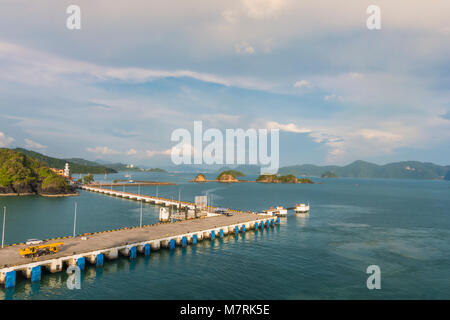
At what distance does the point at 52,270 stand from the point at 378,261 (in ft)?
169

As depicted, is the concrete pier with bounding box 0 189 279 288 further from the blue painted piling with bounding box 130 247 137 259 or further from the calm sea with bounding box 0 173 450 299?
the calm sea with bounding box 0 173 450 299

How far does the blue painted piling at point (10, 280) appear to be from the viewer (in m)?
32.7

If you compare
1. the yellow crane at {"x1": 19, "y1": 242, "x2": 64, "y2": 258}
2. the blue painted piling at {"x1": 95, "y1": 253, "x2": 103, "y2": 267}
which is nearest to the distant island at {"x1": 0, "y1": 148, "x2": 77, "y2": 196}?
the yellow crane at {"x1": 19, "y1": 242, "x2": 64, "y2": 258}

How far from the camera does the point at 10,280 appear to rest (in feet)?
108

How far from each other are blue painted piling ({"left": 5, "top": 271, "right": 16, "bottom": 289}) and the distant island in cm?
12167

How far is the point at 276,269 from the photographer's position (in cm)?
4334

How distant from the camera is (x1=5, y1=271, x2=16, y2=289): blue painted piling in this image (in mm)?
32706

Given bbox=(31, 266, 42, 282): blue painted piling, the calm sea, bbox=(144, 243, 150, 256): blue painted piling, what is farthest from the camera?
bbox=(144, 243, 150, 256): blue painted piling

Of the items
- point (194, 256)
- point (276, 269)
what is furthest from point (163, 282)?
point (276, 269)

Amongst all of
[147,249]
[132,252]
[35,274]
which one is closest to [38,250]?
[35,274]

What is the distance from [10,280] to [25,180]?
429 ft

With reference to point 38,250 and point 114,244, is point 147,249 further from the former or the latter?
point 38,250
